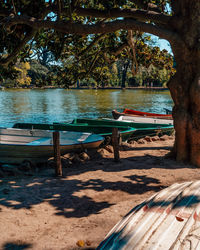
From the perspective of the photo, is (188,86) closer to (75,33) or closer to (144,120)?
(75,33)

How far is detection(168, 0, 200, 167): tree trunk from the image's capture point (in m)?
8.51

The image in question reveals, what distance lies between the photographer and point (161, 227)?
10.4ft

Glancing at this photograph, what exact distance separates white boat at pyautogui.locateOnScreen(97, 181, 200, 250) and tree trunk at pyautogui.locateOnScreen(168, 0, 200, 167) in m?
4.98

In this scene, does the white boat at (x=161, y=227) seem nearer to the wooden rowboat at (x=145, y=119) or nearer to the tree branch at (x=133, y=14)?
the tree branch at (x=133, y=14)

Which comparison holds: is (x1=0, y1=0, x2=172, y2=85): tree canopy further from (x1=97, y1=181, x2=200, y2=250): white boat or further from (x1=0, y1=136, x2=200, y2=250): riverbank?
(x1=97, y1=181, x2=200, y2=250): white boat

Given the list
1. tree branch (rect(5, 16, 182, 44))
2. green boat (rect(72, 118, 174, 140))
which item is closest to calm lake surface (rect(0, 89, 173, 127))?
green boat (rect(72, 118, 174, 140))

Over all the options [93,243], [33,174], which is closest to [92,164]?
[33,174]

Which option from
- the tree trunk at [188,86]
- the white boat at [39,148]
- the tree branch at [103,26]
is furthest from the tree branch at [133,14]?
the white boat at [39,148]

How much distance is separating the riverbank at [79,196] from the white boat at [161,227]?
1.34 metres

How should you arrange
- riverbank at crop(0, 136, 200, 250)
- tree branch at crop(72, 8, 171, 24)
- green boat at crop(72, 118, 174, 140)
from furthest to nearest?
green boat at crop(72, 118, 174, 140)
tree branch at crop(72, 8, 171, 24)
riverbank at crop(0, 136, 200, 250)

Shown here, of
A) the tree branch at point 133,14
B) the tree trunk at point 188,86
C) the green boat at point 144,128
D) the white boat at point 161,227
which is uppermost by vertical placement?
the tree branch at point 133,14

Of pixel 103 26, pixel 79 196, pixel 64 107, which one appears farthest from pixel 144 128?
pixel 64 107

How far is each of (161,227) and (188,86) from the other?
663 cm

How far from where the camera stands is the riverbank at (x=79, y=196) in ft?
15.8
